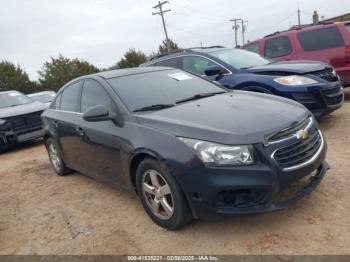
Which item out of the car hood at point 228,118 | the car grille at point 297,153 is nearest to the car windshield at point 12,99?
the car hood at point 228,118

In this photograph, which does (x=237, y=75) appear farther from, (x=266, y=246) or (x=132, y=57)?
(x=132, y=57)

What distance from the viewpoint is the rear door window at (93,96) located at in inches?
171

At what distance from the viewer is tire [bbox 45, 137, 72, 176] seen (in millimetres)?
5902

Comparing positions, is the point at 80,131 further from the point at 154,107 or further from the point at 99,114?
the point at 154,107

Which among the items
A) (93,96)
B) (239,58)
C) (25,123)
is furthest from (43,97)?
(93,96)

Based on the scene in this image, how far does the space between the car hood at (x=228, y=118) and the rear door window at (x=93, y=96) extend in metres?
0.66

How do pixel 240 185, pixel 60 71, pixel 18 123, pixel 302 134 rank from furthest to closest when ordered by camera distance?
pixel 60 71 < pixel 18 123 < pixel 302 134 < pixel 240 185

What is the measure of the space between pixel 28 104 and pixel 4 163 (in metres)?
2.77

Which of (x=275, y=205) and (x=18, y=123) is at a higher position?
(x=18, y=123)

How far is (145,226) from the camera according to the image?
3.85 metres

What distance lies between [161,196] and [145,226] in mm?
493

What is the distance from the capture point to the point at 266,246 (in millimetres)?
3168

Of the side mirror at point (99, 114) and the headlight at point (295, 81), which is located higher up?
the side mirror at point (99, 114)

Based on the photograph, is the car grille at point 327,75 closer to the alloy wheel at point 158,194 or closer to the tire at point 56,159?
the alloy wheel at point 158,194
